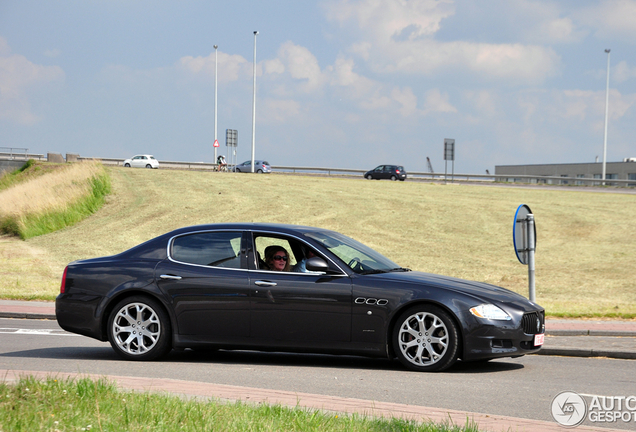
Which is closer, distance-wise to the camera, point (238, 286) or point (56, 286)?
point (238, 286)

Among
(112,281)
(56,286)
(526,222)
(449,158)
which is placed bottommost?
(56,286)

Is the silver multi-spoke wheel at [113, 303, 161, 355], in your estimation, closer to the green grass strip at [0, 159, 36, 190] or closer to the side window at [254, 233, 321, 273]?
the side window at [254, 233, 321, 273]

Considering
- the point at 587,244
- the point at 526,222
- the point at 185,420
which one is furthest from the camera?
the point at 587,244

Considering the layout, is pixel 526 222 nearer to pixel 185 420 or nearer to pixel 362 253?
pixel 362 253

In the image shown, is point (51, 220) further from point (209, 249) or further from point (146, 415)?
point (146, 415)

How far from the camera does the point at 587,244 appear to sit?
26594 millimetres

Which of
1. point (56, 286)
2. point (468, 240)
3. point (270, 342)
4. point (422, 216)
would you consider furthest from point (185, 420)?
point (422, 216)

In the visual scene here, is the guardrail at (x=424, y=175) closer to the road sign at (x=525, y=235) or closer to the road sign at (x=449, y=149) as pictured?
the road sign at (x=449, y=149)

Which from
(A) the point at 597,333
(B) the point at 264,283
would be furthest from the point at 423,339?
(A) the point at 597,333

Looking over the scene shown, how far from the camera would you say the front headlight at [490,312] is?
7520mm

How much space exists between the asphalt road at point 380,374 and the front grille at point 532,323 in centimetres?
49

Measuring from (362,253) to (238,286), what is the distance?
1534mm

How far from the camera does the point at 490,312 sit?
755 centimetres

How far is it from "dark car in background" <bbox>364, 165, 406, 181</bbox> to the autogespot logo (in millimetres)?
52715
